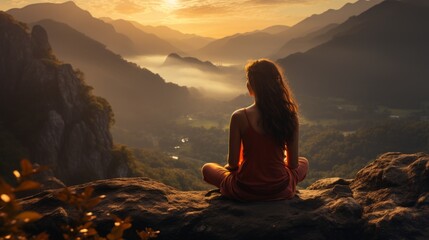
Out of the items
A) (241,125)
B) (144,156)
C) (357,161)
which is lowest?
(357,161)

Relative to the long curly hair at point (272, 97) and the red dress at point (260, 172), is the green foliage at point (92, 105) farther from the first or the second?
the long curly hair at point (272, 97)

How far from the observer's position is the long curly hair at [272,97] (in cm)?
762

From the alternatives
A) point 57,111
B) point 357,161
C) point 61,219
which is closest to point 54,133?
point 57,111

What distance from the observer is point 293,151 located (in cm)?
825

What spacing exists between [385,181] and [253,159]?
3388mm

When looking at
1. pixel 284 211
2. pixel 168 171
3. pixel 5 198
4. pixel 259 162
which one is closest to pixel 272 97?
pixel 259 162

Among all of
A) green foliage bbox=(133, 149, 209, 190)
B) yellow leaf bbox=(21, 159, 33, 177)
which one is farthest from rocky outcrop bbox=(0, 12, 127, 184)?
yellow leaf bbox=(21, 159, 33, 177)

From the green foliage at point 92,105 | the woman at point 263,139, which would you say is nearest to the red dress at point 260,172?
the woman at point 263,139

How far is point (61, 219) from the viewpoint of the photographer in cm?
739

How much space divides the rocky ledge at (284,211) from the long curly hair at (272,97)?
166 centimetres

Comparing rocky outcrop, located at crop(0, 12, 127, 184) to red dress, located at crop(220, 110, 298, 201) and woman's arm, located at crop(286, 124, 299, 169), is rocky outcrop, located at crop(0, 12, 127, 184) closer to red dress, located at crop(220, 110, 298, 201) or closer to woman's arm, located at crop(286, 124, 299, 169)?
red dress, located at crop(220, 110, 298, 201)

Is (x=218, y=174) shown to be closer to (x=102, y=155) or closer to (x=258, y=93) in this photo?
(x=258, y=93)

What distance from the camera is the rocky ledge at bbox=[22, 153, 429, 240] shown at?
7277 mm

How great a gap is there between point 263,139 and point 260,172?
0.71 m
